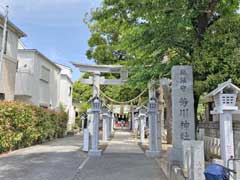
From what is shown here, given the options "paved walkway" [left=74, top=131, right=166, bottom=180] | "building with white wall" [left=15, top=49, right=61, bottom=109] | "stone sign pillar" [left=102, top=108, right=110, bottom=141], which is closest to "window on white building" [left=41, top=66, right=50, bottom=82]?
"building with white wall" [left=15, top=49, right=61, bottom=109]

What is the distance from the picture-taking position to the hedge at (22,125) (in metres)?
11.6

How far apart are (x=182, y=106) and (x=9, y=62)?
13.1m

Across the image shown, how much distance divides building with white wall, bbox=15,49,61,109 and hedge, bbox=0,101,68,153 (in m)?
3.76

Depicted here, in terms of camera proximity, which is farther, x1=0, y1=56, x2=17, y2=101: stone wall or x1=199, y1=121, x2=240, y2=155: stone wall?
x1=0, y1=56, x2=17, y2=101: stone wall

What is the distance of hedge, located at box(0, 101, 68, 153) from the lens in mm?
11586

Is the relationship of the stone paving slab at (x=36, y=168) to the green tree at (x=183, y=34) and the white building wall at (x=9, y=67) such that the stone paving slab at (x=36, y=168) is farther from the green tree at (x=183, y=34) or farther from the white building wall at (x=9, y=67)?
the white building wall at (x=9, y=67)

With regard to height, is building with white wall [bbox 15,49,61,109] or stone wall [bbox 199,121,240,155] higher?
building with white wall [bbox 15,49,61,109]

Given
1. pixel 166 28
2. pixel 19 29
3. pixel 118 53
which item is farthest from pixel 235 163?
pixel 118 53

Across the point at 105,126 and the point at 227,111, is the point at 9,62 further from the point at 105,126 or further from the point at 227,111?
the point at 227,111

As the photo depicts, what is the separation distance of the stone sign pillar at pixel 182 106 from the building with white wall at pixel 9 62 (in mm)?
12044

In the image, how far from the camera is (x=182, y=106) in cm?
831

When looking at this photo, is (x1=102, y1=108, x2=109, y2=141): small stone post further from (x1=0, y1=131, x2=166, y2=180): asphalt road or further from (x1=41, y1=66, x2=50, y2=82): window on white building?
(x1=0, y1=131, x2=166, y2=180): asphalt road

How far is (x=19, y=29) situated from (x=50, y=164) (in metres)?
11.7

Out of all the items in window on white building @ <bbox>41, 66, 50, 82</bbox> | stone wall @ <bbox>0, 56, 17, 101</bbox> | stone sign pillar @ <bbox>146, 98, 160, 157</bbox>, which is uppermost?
window on white building @ <bbox>41, 66, 50, 82</bbox>
